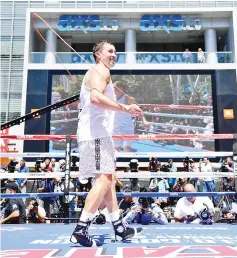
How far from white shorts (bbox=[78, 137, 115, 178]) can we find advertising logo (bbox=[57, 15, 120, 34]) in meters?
14.4

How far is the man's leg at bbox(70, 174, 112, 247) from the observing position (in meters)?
1.84

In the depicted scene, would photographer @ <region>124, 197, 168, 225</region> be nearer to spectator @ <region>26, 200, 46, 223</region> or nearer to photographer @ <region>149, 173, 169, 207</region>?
spectator @ <region>26, 200, 46, 223</region>

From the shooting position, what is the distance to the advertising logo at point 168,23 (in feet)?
50.7

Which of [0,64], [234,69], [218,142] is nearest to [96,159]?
[218,142]

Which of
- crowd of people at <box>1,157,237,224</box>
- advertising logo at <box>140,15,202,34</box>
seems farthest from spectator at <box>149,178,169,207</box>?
advertising logo at <box>140,15,202,34</box>

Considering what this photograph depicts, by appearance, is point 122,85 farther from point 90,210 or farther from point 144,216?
point 90,210

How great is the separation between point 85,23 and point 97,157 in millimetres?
14633

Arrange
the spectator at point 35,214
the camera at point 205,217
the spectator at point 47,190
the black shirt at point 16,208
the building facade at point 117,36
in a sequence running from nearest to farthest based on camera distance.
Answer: the camera at point 205,217 < the black shirt at point 16,208 < the spectator at point 35,214 < the spectator at point 47,190 < the building facade at point 117,36

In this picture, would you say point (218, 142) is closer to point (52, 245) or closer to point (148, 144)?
point (148, 144)

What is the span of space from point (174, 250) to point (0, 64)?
18.5 metres

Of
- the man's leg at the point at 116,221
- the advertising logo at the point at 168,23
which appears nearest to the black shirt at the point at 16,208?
the man's leg at the point at 116,221

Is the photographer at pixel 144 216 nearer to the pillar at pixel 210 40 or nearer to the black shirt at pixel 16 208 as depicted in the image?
the black shirt at pixel 16 208

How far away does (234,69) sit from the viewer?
1365cm

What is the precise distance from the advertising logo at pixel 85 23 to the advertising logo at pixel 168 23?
1.38m
